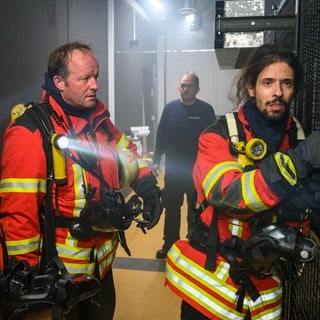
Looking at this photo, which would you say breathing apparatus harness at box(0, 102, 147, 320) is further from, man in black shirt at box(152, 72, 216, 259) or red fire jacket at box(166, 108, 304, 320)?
man in black shirt at box(152, 72, 216, 259)

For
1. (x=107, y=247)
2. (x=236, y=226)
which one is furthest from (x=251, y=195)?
(x=107, y=247)

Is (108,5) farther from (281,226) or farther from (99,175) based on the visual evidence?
(281,226)

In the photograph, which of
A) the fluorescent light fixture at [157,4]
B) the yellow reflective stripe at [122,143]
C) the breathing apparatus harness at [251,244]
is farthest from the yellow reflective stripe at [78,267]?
the fluorescent light fixture at [157,4]

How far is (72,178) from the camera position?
1.43m

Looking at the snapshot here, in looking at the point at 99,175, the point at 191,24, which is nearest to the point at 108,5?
the point at 191,24

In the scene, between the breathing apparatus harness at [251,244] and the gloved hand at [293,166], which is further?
the breathing apparatus harness at [251,244]

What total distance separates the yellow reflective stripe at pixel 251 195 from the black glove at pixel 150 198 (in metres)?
0.70

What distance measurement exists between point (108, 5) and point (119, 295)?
136 inches

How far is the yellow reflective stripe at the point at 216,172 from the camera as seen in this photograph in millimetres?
1136

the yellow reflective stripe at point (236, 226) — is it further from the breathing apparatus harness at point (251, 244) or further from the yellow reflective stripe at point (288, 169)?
the yellow reflective stripe at point (288, 169)

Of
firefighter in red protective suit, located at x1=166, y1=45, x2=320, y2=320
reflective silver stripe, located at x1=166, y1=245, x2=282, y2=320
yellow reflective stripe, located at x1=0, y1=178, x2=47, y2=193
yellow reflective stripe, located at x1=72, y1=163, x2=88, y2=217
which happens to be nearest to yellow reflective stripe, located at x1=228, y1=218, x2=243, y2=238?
firefighter in red protective suit, located at x1=166, y1=45, x2=320, y2=320

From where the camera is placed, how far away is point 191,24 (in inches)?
277

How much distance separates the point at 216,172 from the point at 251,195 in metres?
0.16

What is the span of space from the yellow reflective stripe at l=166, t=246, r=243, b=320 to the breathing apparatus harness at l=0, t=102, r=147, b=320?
0.96ft
